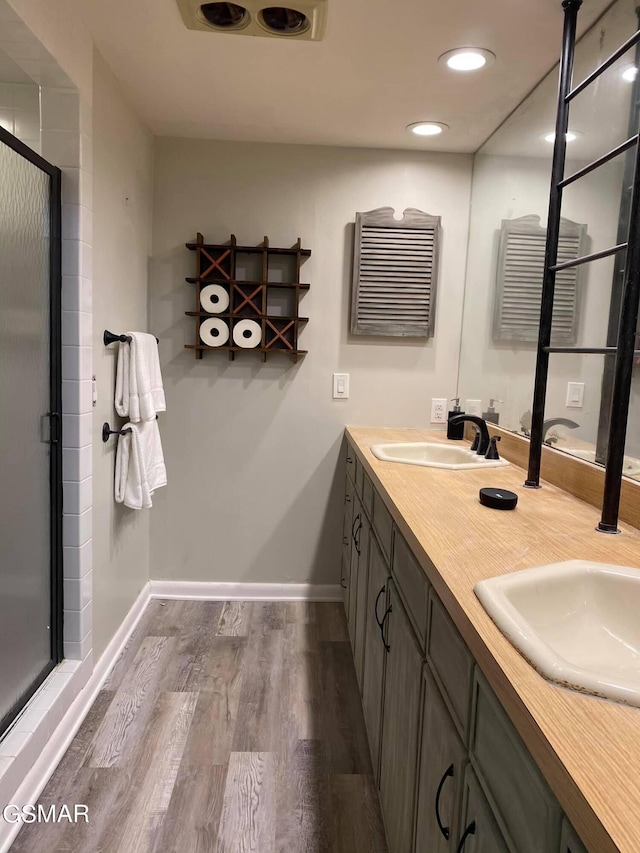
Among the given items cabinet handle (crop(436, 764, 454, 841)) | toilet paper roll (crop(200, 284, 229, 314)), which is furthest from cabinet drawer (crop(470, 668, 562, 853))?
toilet paper roll (crop(200, 284, 229, 314))

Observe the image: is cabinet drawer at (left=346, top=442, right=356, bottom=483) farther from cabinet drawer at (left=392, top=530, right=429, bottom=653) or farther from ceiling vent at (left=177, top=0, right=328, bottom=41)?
ceiling vent at (left=177, top=0, right=328, bottom=41)

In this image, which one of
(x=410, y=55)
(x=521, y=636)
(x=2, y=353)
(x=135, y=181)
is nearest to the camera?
(x=521, y=636)

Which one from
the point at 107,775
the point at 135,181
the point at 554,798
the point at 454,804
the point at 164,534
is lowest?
the point at 107,775

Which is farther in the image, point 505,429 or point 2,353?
point 505,429

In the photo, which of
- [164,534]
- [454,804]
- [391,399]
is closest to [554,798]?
[454,804]

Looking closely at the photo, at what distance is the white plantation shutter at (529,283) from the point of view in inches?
70.6

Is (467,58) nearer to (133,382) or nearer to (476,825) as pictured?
(133,382)

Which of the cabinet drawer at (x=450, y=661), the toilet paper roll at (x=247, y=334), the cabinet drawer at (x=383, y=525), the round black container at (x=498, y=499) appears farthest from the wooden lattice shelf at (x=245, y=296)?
the cabinet drawer at (x=450, y=661)

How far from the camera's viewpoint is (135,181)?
2.48 metres

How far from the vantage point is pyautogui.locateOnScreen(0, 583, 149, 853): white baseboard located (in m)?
1.51

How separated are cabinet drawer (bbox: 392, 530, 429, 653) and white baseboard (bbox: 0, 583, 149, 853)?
1211 millimetres

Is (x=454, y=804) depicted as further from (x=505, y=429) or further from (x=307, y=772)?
(x=505, y=429)

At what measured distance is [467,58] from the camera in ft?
6.22

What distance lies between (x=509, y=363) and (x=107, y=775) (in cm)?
208
